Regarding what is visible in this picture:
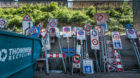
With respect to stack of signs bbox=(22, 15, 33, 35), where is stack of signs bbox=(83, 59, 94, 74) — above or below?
below

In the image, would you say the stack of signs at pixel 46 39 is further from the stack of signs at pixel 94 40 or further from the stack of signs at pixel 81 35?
the stack of signs at pixel 94 40

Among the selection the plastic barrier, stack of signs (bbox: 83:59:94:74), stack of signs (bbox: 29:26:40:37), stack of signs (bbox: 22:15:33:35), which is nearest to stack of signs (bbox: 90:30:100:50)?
stack of signs (bbox: 83:59:94:74)

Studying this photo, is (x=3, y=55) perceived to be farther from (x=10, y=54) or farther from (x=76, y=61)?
(x=76, y=61)

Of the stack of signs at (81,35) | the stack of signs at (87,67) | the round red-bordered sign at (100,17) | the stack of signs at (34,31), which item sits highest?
the round red-bordered sign at (100,17)

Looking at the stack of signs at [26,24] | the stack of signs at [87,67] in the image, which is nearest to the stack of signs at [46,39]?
the stack of signs at [26,24]

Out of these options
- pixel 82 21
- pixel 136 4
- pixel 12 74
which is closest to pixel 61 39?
pixel 12 74

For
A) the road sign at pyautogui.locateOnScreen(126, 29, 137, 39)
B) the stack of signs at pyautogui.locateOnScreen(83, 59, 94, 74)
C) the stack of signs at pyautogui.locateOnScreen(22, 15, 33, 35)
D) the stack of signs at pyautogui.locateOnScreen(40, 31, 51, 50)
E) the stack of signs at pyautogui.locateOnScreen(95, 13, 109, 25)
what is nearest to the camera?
the stack of signs at pyautogui.locateOnScreen(83, 59, 94, 74)

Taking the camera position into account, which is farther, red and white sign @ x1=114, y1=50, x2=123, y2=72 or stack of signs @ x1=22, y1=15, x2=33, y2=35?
red and white sign @ x1=114, y1=50, x2=123, y2=72

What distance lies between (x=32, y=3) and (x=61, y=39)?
622 inches

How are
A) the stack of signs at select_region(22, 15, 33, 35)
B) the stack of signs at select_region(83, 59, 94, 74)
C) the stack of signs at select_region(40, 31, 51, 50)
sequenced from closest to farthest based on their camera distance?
the stack of signs at select_region(83, 59, 94, 74)
the stack of signs at select_region(22, 15, 33, 35)
the stack of signs at select_region(40, 31, 51, 50)

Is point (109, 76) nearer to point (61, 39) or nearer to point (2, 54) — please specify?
point (61, 39)

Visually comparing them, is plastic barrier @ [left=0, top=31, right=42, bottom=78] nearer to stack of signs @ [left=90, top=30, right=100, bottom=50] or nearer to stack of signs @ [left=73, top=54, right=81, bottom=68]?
stack of signs @ [left=73, top=54, right=81, bottom=68]

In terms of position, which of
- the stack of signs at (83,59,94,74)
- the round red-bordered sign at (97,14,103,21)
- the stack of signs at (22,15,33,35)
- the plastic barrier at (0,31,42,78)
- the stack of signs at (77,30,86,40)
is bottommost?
the stack of signs at (83,59,94,74)

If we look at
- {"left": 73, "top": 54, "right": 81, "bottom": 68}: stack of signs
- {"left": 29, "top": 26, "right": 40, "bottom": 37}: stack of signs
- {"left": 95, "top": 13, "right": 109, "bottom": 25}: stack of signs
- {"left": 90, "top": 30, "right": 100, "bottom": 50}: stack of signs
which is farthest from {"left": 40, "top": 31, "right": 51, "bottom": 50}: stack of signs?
{"left": 95, "top": 13, "right": 109, "bottom": 25}: stack of signs
